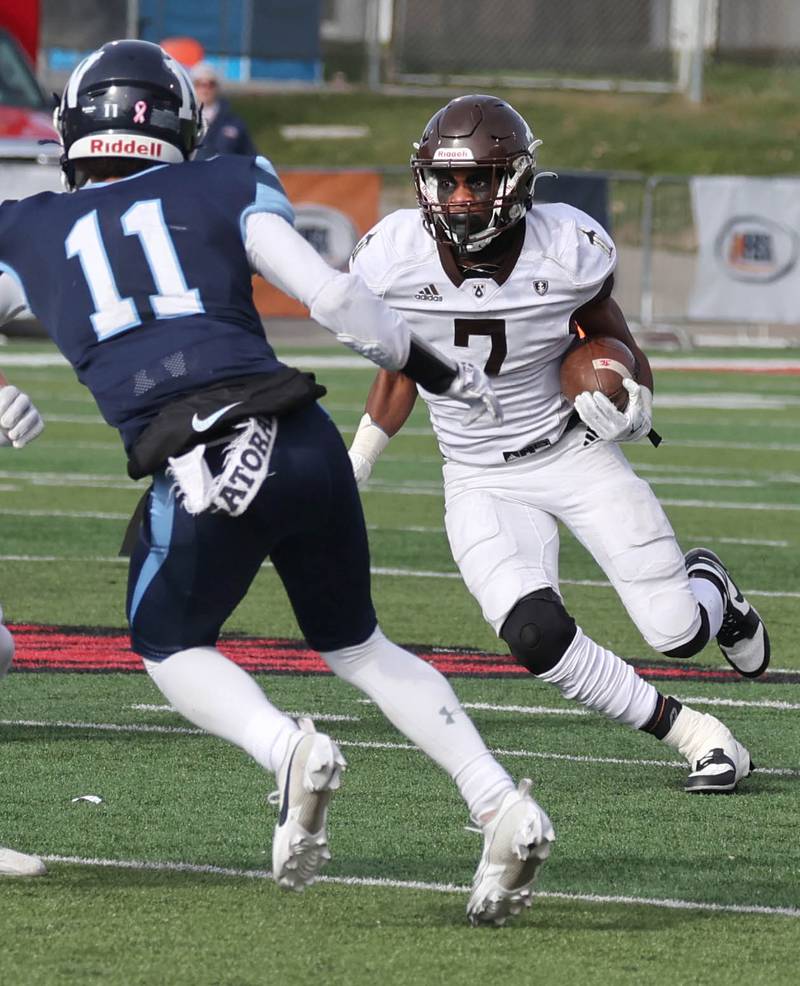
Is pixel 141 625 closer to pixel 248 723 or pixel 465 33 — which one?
pixel 248 723

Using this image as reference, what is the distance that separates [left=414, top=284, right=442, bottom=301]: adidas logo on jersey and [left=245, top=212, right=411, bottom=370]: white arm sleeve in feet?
5.19

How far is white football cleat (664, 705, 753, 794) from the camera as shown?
509 centimetres

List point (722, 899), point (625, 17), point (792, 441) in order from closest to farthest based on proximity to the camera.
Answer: point (722, 899) < point (792, 441) < point (625, 17)

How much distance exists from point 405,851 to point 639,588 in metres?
1.13

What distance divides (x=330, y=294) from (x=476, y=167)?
164 cm

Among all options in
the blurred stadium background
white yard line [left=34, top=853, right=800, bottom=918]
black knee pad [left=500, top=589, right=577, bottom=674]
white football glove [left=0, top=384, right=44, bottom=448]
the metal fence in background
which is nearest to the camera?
white football glove [left=0, top=384, right=44, bottom=448]

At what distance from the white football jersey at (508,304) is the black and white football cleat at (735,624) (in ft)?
2.01

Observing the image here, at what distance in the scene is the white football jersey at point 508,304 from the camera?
533 centimetres

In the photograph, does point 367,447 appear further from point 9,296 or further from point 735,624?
point 9,296

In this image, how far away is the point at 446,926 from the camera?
12.9 ft

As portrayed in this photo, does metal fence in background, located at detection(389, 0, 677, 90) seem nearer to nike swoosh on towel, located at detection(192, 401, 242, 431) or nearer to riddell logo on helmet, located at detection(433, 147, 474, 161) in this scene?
riddell logo on helmet, located at detection(433, 147, 474, 161)

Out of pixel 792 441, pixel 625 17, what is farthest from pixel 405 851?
pixel 625 17

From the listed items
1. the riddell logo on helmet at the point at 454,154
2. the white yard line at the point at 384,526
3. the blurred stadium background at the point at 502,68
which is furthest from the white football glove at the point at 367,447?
the blurred stadium background at the point at 502,68

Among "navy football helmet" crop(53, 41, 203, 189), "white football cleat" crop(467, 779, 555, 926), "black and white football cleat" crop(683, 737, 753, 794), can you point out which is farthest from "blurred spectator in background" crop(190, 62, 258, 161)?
"white football cleat" crop(467, 779, 555, 926)
